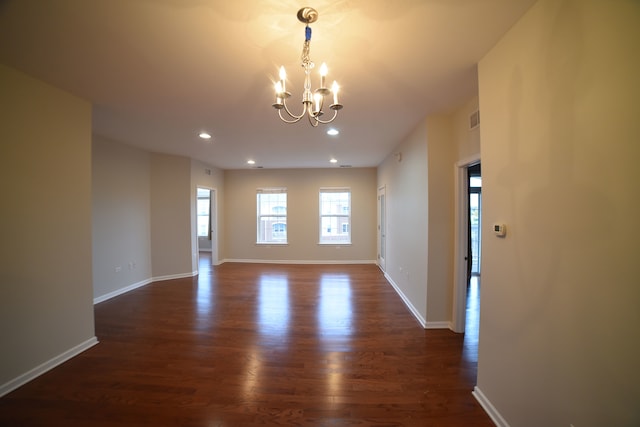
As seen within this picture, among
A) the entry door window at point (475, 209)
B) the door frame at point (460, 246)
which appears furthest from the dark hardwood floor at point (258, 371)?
the entry door window at point (475, 209)

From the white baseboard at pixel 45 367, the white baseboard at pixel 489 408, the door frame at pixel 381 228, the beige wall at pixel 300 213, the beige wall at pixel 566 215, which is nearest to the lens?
the beige wall at pixel 566 215

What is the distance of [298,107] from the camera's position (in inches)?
97.7

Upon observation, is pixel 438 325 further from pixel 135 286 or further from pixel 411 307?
Answer: pixel 135 286

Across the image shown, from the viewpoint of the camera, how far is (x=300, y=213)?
6.38 meters

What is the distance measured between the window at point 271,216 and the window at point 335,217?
1091 mm

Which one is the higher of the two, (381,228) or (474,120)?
(474,120)

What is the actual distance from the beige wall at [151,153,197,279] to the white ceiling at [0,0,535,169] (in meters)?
2.00

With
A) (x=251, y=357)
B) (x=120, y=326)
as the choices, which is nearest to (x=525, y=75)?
(x=251, y=357)

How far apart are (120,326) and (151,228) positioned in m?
2.32

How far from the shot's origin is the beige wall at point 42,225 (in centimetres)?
185

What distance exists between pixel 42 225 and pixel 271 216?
181 inches

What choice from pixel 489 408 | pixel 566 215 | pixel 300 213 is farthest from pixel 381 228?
pixel 566 215

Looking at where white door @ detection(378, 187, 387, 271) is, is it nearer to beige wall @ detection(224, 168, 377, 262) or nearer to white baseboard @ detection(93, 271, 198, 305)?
beige wall @ detection(224, 168, 377, 262)

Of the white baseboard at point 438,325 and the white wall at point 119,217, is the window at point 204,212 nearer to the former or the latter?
the white wall at point 119,217
